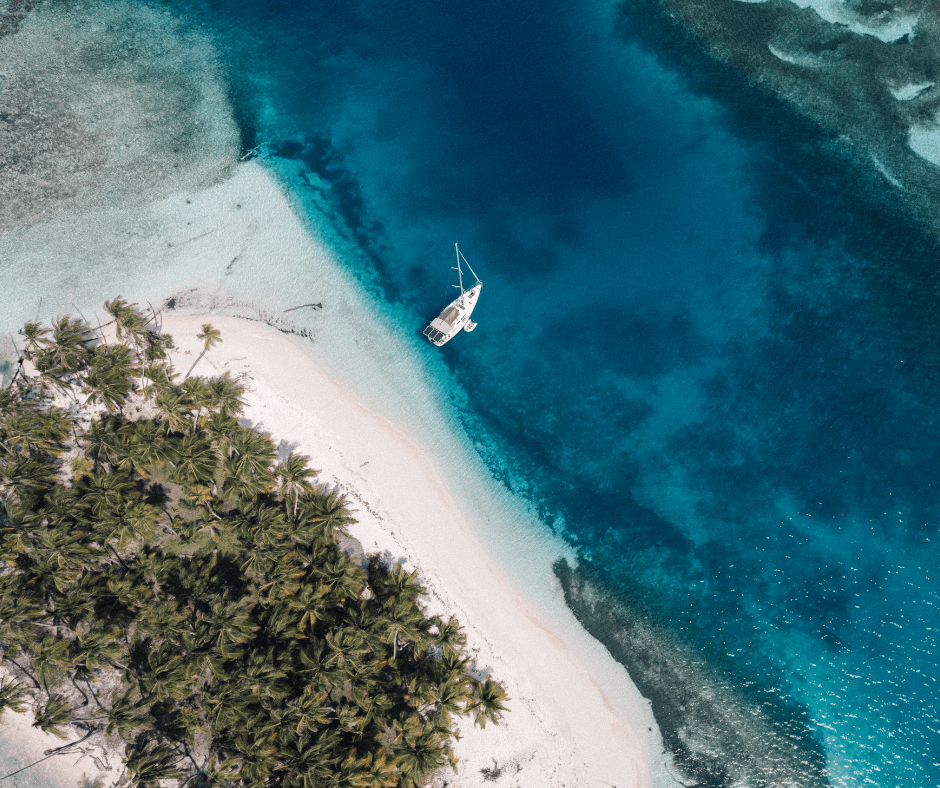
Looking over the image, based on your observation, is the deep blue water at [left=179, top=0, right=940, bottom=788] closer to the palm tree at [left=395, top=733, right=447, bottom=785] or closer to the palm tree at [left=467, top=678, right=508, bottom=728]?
the palm tree at [left=467, top=678, right=508, bottom=728]

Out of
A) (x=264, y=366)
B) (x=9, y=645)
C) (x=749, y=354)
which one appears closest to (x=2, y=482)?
(x=9, y=645)

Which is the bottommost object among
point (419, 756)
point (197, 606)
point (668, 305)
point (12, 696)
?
point (12, 696)

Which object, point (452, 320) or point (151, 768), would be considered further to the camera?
point (452, 320)

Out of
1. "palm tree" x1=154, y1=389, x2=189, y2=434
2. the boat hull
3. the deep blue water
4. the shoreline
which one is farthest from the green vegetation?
the deep blue water

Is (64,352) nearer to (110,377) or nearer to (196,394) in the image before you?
(110,377)

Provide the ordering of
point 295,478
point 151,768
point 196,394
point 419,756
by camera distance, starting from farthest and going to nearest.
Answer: point 196,394, point 295,478, point 151,768, point 419,756

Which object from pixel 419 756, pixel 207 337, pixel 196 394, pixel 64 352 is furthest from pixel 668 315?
pixel 64 352
